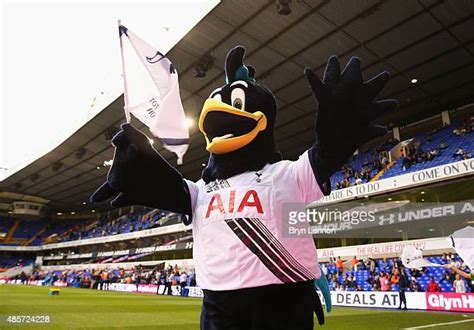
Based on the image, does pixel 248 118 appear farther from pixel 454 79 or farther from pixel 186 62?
pixel 454 79

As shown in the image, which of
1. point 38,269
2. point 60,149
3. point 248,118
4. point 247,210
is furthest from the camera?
point 38,269

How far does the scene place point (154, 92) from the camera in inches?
176

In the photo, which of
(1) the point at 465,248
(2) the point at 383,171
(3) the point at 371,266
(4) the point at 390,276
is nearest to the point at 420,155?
(2) the point at 383,171

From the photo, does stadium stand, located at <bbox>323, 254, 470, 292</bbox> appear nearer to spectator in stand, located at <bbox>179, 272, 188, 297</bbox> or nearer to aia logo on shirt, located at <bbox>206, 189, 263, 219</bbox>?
spectator in stand, located at <bbox>179, 272, 188, 297</bbox>

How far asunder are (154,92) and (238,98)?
2.10 metres

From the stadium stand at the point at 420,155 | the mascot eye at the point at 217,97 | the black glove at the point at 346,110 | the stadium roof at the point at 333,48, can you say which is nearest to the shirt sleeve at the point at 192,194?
the mascot eye at the point at 217,97

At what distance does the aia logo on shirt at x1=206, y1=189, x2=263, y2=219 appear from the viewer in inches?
92.0

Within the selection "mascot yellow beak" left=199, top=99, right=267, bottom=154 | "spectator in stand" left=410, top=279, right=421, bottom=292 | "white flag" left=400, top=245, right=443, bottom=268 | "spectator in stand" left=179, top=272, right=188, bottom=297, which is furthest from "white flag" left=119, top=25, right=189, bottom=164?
"spectator in stand" left=179, top=272, right=188, bottom=297

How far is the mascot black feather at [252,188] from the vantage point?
7.02ft

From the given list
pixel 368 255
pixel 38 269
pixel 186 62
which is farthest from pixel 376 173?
pixel 38 269

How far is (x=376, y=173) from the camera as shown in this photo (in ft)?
63.7

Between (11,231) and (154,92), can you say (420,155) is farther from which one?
(11,231)

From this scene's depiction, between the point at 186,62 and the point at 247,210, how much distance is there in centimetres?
1245

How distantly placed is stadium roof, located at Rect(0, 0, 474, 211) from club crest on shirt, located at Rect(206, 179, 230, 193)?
31.1 feet
